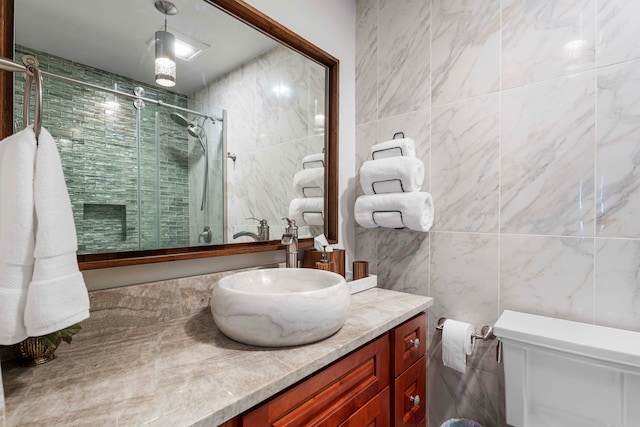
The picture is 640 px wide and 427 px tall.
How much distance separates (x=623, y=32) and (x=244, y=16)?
4.19 ft

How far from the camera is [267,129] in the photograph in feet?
4.16

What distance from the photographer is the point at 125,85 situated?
0.89 m

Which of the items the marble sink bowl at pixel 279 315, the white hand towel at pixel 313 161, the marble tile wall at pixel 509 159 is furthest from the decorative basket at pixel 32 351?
the marble tile wall at pixel 509 159

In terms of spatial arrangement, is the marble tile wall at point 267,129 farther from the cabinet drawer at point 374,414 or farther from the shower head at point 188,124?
the cabinet drawer at point 374,414

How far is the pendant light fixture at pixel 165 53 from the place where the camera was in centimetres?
95

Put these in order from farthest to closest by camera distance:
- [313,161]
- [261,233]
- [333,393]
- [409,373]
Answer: [313,161]
[261,233]
[409,373]
[333,393]

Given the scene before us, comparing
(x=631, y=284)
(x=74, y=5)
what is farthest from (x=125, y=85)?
(x=631, y=284)

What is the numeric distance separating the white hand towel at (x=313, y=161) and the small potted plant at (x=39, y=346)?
39.6 inches

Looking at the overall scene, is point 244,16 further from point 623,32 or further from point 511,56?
point 623,32

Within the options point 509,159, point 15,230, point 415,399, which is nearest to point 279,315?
point 15,230

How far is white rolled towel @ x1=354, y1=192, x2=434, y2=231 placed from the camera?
1.25 metres

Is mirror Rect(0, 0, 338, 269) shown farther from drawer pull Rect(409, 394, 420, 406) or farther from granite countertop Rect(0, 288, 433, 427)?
drawer pull Rect(409, 394, 420, 406)

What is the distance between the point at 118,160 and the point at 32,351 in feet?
1.62

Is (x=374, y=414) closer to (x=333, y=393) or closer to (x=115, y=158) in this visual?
(x=333, y=393)
